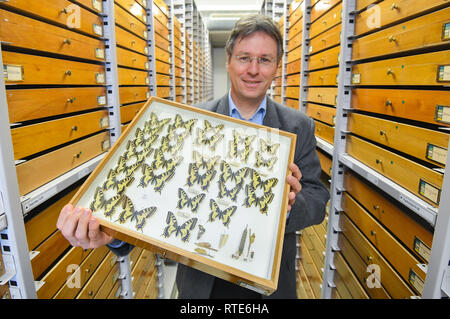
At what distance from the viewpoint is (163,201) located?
100 centimetres

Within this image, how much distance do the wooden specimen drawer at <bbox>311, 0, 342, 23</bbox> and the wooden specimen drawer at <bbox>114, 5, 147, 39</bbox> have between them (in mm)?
1784

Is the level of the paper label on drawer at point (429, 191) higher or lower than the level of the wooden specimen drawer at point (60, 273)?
higher

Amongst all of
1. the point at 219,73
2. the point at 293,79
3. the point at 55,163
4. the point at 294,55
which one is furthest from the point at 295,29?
the point at 219,73

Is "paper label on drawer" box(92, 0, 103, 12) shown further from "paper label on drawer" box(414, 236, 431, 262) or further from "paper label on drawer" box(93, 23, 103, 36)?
"paper label on drawer" box(414, 236, 431, 262)

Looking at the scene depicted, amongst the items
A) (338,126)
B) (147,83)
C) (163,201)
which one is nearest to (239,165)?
(163,201)

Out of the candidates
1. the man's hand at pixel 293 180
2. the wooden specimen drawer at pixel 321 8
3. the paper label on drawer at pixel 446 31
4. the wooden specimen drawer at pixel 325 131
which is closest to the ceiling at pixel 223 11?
the wooden specimen drawer at pixel 321 8

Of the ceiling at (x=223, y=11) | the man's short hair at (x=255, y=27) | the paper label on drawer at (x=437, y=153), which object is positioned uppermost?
the ceiling at (x=223, y=11)

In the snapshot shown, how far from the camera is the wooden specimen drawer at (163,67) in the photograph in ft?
12.4

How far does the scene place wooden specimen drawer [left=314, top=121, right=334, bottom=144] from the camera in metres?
2.70

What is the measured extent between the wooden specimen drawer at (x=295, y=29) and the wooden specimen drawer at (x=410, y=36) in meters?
1.70

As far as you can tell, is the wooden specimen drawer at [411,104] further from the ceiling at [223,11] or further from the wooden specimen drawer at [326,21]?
the ceiling at [223,11]

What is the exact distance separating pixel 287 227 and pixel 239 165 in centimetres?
36

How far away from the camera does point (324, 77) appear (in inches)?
112

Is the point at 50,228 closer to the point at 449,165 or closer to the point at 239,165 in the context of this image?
the point at 239,165
